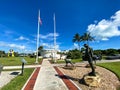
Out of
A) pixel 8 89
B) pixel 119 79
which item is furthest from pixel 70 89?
pixel 119 79

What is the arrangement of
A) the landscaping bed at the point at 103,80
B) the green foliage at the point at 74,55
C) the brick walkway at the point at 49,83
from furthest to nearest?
the green foliage at the point at 74,55 → the landscaping bed at the point at 103,80 → the brick walkway at the point at 49,83

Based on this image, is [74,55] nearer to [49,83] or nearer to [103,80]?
[103,80]

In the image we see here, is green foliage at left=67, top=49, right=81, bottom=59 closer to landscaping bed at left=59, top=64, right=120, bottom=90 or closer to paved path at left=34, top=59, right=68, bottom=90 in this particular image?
landscaping bed at left=59, top=64, right=120, bottom=90

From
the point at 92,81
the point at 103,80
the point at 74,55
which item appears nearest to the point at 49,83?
the point at 92,81

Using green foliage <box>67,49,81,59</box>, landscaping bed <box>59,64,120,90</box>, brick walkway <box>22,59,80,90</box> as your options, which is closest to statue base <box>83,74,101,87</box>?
landscaping bed <box>59,64,120,90</box>

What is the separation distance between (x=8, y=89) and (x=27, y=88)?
4.01 feet

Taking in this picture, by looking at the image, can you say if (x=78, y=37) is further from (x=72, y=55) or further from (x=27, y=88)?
(x=27, y=88)

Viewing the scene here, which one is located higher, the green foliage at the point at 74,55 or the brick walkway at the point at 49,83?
the green foliage at the point at 74,55

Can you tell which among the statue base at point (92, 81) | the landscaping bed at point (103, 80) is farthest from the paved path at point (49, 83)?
the statue base at point (92, 81)

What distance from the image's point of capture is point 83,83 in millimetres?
11555

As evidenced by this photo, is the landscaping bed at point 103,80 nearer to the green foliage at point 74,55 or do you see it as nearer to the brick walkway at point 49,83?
the brick walkway at point 49,83

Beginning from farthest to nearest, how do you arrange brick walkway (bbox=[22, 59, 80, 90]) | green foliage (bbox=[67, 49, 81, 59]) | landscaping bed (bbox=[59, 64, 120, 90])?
Result: green foliage (bbox=[67, 49, 81, 59]), landscaping bed (bbox=[59, 64, 120, 90]), brick walkway (bbox=[22, 59, 80, 90])

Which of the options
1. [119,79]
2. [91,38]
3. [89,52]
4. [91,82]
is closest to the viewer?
[91,82]

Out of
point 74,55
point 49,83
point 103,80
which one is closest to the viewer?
point 49,83
